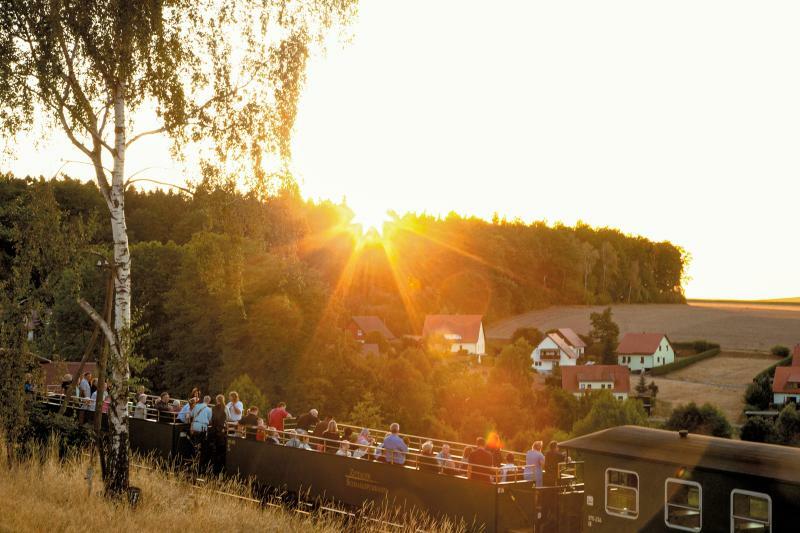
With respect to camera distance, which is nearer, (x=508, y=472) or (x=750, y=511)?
(x=750, y=511)

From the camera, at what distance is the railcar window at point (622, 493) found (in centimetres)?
1348

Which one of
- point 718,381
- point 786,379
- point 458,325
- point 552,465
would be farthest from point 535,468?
point 458,325

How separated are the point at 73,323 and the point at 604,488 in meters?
55.8

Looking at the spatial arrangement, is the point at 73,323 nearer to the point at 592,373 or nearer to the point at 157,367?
the point at 157,367

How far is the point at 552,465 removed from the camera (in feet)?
49.2

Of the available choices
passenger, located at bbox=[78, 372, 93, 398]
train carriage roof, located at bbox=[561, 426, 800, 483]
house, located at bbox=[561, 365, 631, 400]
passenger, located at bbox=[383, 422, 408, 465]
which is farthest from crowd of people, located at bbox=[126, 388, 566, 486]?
house, located at bbox=[561, 365, 631, 400]

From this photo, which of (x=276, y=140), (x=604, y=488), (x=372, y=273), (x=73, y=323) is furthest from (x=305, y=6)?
(x=372, y=273)

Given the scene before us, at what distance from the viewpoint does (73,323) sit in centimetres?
6197

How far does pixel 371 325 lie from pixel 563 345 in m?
26.9

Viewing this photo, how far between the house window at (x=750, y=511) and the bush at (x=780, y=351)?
102m

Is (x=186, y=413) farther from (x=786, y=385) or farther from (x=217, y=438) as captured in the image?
(x=786, y=385)

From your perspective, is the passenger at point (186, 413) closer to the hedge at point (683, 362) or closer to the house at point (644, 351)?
the hedge at point (683, 362)

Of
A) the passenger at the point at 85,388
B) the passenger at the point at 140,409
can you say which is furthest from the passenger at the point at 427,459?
the passenger at the point at 85,388

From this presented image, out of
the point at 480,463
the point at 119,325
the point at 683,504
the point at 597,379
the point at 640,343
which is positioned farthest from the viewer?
the point at 640,343
